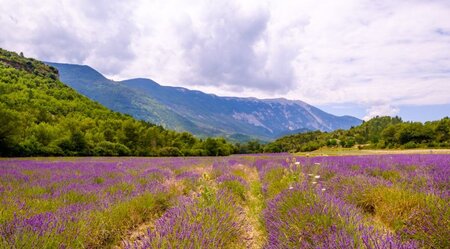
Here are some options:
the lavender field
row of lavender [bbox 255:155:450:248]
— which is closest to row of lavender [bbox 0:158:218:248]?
the lavender field

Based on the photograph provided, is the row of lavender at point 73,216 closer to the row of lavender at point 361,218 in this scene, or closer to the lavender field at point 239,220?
the lavender field at point 239,220

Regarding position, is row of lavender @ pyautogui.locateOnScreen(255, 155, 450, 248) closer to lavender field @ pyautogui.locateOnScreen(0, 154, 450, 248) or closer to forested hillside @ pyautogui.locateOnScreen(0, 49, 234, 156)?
lavender field @ pyautogui.locateOnScreen(0, 154, 450, 248)

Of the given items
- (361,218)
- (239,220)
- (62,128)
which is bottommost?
(62,128)

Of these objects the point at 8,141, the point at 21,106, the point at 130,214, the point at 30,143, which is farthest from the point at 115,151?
the point at 130,214

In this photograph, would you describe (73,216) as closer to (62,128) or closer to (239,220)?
(239,220)

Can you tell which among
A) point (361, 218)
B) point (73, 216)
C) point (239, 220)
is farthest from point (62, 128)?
point (361, 218)

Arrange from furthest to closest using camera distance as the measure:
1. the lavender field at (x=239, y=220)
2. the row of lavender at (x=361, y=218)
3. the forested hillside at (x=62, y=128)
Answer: the forested hillside at (x=62, y=128), the lavender field at (x=239, y=220), the row of lavender at (x=361, y=218)

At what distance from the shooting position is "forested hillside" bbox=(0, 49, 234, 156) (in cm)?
3061

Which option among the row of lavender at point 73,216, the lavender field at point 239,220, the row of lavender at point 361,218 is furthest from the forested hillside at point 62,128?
the row of lavender at point 361,218

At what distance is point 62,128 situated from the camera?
153 feet

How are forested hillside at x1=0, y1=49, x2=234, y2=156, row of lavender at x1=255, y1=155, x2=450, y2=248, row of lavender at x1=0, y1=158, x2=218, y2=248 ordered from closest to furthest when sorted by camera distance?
row of lavender at x1=255, y1=155, x2=450, y2=248, row of lavender at x1=0, y1=158, x2=218, y2=248, forested hillside at x1=0, y1=49, x2=234, y2=156

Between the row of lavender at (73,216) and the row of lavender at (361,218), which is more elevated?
the row of lavender at (361,218)

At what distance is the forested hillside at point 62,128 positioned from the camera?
100 ft

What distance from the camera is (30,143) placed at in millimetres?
30891
